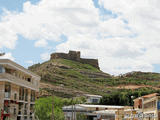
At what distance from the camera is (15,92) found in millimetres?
54844

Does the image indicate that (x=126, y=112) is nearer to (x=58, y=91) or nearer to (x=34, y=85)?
(x=34, y=85)

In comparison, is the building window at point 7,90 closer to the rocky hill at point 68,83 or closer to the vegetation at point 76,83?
the rocky hill at point 68,83

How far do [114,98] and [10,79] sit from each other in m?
77.3

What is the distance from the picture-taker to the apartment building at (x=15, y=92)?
50553 millimetres

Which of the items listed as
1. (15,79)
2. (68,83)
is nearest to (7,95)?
(15,79)

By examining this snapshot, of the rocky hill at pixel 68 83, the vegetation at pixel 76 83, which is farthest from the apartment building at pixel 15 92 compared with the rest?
the vegetation at pixel 76 83

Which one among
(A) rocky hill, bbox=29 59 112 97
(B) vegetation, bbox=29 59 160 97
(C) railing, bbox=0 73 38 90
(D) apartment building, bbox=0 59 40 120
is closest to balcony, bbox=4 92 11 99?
(D) apartment building, bbox=0 59 40 120

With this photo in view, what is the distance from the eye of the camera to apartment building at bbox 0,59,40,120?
50553mm

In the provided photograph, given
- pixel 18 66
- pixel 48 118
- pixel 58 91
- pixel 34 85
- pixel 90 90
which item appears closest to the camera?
pixel 18 66

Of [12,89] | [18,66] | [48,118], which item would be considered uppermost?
[18,66]

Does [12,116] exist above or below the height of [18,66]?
below

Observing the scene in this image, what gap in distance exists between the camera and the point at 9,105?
52.8 m

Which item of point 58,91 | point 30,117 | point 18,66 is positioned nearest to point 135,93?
point 58,91

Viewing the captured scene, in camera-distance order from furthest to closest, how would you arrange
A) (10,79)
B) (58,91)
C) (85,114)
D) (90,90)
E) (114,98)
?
(90,90) < (58,91) < (114,98) < (85,114) < (10,79)
